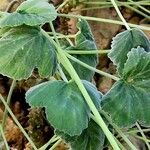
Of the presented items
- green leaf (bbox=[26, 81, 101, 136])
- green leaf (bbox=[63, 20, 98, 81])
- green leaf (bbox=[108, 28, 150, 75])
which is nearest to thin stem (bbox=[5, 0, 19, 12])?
green leaf (bbox=[63, 20, 98, 81])

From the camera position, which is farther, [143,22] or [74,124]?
[143,22]

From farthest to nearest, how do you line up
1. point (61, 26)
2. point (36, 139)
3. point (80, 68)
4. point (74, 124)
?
1. point (61, 26)
2. point (36, 139)
3. point (80, 68)
4. point (74, 124)

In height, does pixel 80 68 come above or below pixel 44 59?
below

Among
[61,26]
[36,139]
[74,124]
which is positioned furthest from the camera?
[61,26]

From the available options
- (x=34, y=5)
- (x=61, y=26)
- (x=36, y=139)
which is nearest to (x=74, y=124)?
(x=34, y=5)

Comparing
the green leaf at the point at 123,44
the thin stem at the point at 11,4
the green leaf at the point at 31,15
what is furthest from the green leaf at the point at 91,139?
the thin stem at the point at 11,4

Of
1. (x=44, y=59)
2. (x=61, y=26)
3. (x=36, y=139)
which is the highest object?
(x=44, y=59)

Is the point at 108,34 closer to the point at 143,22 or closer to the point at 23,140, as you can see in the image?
the point at 143,22
